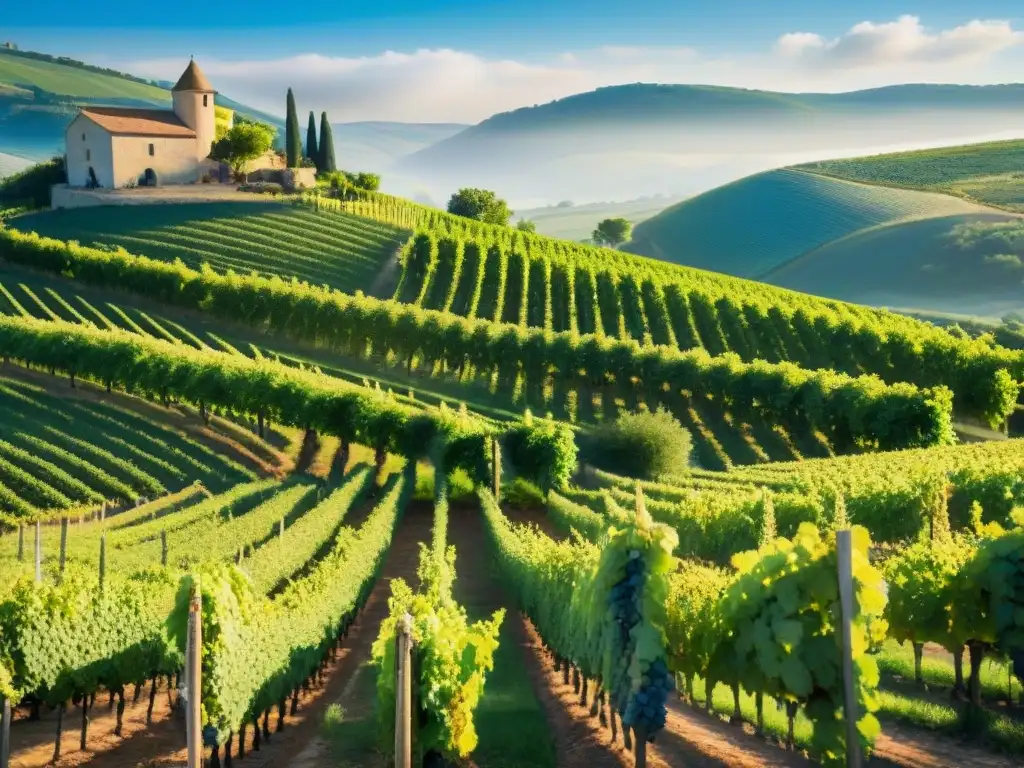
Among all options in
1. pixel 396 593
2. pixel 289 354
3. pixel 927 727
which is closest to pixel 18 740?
pixel 396 593

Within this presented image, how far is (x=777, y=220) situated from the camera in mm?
181000

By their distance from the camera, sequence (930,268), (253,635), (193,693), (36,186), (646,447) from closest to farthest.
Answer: (193,693) < (253,635) < (646,447) < (36,186) < (930,268)

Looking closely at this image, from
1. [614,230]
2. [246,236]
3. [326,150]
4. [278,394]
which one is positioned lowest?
[278,394]

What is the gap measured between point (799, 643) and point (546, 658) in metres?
10.9

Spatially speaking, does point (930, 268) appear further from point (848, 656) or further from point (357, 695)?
point (848, 656)

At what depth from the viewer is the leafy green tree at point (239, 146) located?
97.4 metres

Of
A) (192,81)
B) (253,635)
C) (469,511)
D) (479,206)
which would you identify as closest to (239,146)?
(192,81)

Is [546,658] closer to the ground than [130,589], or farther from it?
closer to the ground

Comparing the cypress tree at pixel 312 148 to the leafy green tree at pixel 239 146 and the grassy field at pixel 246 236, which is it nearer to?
the leafy green tree at pixel 239 146

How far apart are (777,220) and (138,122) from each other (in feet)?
374

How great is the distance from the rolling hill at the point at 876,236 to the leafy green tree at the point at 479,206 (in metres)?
53.2

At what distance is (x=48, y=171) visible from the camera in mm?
99375

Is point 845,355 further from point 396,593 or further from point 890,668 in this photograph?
point 396,593

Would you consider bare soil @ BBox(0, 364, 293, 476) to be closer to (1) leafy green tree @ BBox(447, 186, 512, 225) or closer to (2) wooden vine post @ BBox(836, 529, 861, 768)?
(2) wooden vine post @ BBox(836, 529, 861, 768)
